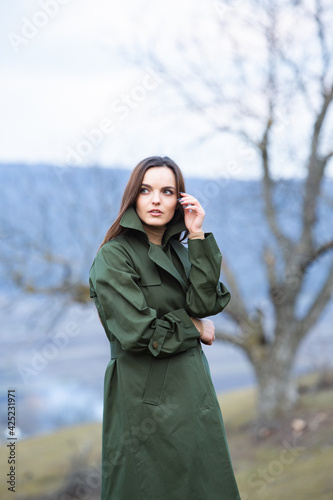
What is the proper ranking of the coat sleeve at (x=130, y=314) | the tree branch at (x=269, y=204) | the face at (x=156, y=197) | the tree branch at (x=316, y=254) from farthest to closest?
the tree branch at (x=269, y=204), the tree branch at (x=316, y=254), the face at (x=156, y=197), the coat sleeve at (x=130, y=314)

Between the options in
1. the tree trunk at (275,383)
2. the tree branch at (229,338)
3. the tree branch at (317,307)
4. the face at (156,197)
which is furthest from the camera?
the tree trunk at (275,383)

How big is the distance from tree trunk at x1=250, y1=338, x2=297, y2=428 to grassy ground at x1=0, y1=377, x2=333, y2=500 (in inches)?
6.5

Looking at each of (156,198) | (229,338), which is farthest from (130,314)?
(229,338)

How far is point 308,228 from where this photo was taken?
7867 millimetres

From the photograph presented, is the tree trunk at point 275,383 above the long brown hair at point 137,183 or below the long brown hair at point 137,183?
below

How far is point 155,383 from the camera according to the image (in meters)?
2.20

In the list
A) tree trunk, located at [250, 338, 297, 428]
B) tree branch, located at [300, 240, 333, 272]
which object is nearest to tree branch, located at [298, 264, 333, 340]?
tree trunk, located at [250, 338, 297, 428]

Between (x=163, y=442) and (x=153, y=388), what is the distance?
0.20 meters

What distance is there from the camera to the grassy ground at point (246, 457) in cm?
722

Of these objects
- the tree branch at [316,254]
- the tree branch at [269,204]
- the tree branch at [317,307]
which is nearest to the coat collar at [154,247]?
the tree branch at [316,254]

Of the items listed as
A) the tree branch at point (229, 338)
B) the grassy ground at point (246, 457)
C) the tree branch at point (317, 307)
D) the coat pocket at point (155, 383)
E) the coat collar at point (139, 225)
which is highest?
the coat collar at point (139, 225)

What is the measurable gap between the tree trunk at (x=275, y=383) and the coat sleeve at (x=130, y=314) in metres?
6.37

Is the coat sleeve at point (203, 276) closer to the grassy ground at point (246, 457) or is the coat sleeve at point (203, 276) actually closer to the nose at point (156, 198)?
the nose at point (156, 198)

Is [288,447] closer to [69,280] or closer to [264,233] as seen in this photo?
[264,233]
